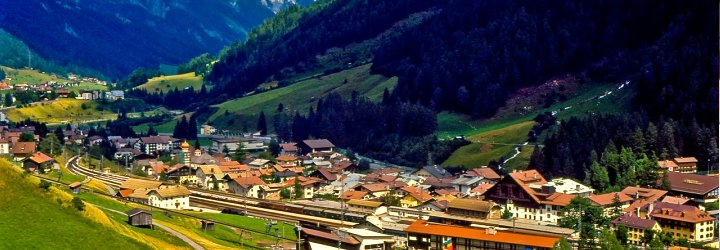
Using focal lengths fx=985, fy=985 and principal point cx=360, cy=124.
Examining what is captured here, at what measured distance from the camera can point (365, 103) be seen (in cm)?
19975

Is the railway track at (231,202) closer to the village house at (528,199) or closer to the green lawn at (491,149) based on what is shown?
the village house at (528,199)

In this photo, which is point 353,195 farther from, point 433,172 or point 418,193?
point 433,172

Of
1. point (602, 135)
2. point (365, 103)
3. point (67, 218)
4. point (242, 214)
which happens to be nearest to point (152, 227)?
point (67, 218)

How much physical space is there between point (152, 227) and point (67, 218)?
14399 mm

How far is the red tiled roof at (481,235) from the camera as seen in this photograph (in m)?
77.7

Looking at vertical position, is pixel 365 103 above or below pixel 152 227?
above

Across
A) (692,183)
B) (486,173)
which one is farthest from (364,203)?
(692,183)

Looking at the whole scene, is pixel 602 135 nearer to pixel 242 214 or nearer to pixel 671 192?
pixel 671 192

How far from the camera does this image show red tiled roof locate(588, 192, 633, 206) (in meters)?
99.5

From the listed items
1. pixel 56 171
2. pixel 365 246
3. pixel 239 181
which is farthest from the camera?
pixel 239 181

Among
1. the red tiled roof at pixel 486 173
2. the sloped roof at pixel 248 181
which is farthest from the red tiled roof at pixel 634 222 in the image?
the sloped roof at pixel 248 181

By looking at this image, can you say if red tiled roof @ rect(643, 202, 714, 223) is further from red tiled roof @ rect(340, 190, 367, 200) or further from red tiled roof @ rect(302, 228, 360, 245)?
red tiled roof @ rect(340, 190, 367, 200)

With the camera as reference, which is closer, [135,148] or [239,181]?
[239,181]

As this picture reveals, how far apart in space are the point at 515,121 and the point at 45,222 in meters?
126
